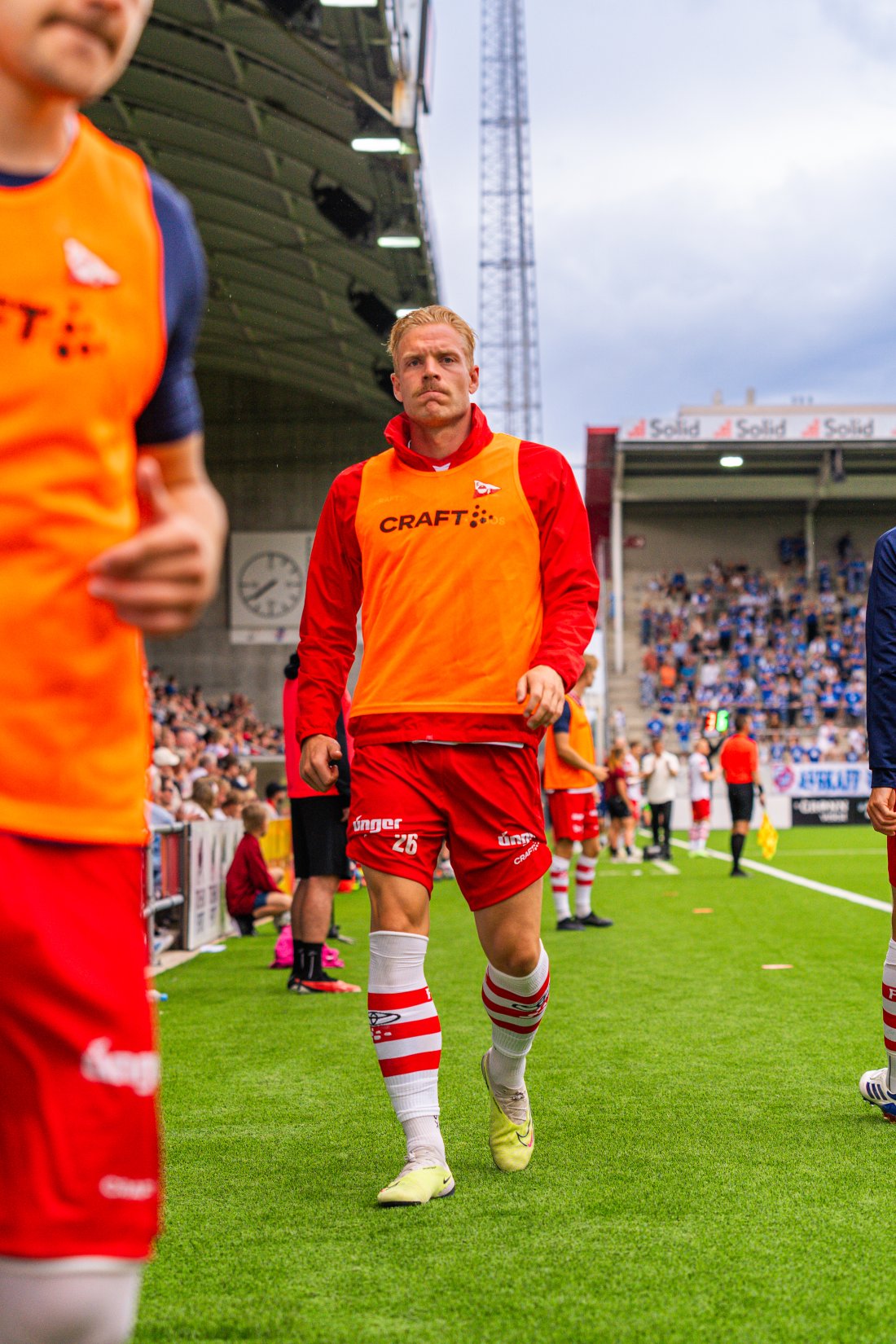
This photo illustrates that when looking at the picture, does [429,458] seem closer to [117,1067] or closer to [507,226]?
[117,1067]

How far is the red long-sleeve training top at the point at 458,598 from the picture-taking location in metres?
3.62

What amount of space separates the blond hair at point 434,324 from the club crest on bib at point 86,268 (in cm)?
223

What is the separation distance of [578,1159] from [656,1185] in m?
0.36

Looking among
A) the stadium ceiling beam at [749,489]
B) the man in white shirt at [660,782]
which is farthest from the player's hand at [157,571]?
the stadium ceiling beam at [749,489]

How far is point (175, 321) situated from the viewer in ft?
5.65

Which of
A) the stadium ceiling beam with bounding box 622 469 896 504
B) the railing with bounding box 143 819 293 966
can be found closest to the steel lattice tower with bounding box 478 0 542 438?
the stadium ceiling beam with bounding box 622 469 896 504

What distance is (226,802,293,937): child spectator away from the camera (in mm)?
10945

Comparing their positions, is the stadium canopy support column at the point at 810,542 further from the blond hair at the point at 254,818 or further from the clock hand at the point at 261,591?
the blond hair at the point at 254,818

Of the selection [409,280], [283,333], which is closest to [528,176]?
[283,333]

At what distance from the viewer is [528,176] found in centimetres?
6688

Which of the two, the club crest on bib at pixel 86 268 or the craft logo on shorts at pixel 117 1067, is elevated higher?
the club crest on bib at pixel 86 268

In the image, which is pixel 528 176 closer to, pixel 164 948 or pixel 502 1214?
pixel 164 948

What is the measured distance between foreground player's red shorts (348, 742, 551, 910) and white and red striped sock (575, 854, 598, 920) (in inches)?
300

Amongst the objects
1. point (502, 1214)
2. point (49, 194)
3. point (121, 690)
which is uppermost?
point (49, 194)
